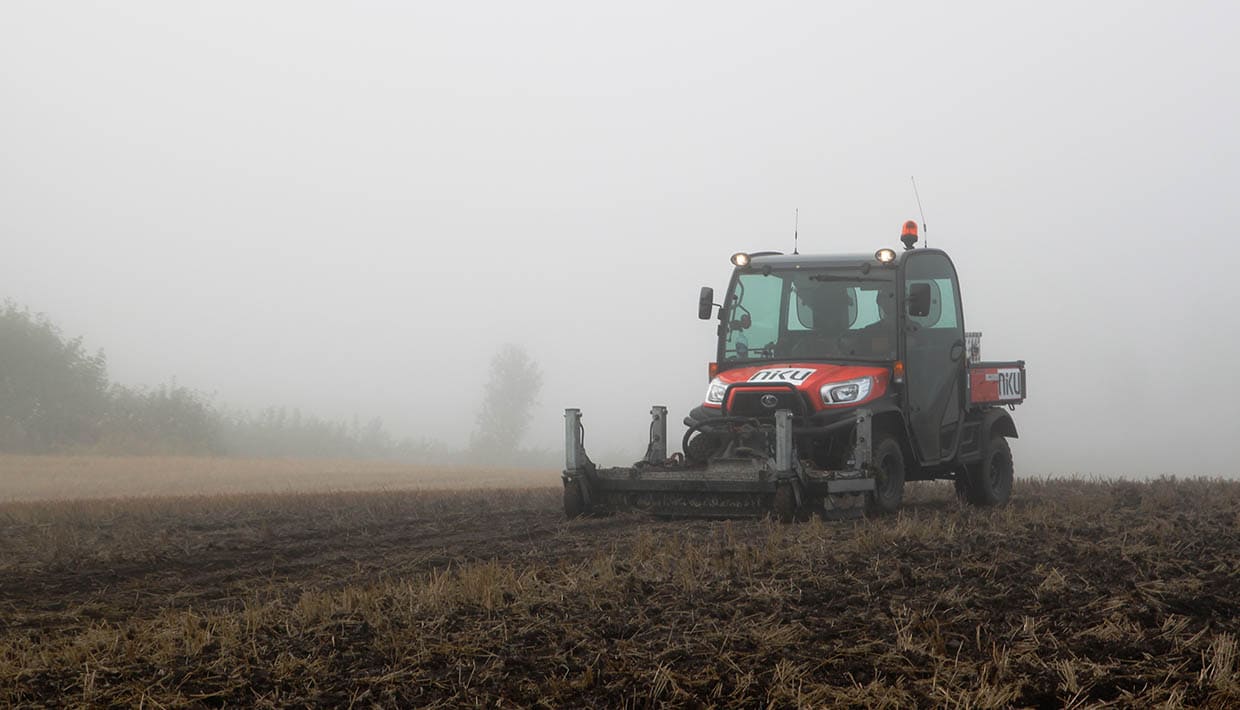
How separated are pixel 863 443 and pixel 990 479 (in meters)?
3.56

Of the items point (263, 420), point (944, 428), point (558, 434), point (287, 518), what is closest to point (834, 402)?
point (944, 428)

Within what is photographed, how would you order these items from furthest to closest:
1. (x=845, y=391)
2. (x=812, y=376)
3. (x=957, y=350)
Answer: (x=957, y=350) < (x=812, y=376) < (x=845, y=391)

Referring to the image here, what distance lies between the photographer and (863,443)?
12.5 meters

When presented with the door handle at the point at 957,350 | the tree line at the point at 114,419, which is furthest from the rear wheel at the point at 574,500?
the tree line at the point at 114,419

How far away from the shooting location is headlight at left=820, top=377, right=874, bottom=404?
12.9 meters

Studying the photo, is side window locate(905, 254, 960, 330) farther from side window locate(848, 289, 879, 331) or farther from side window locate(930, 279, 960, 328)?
side window locate(848, 289, 879, 331)

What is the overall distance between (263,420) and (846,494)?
4282 cm

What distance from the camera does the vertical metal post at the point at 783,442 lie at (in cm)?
1202

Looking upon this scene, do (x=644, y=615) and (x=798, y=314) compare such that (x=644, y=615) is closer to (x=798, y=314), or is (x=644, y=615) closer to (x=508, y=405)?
(x=798, y=314)

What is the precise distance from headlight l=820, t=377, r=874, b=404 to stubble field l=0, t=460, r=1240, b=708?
5.16 ft

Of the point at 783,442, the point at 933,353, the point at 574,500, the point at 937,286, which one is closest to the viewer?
the point at 783,442

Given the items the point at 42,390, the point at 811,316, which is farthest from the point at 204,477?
the point at 811,316

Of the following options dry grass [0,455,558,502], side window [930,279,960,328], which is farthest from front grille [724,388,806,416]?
dry grass [0,455,558,502]

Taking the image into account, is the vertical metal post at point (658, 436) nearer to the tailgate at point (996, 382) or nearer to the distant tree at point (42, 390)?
the tailgate at point (996, 382)
